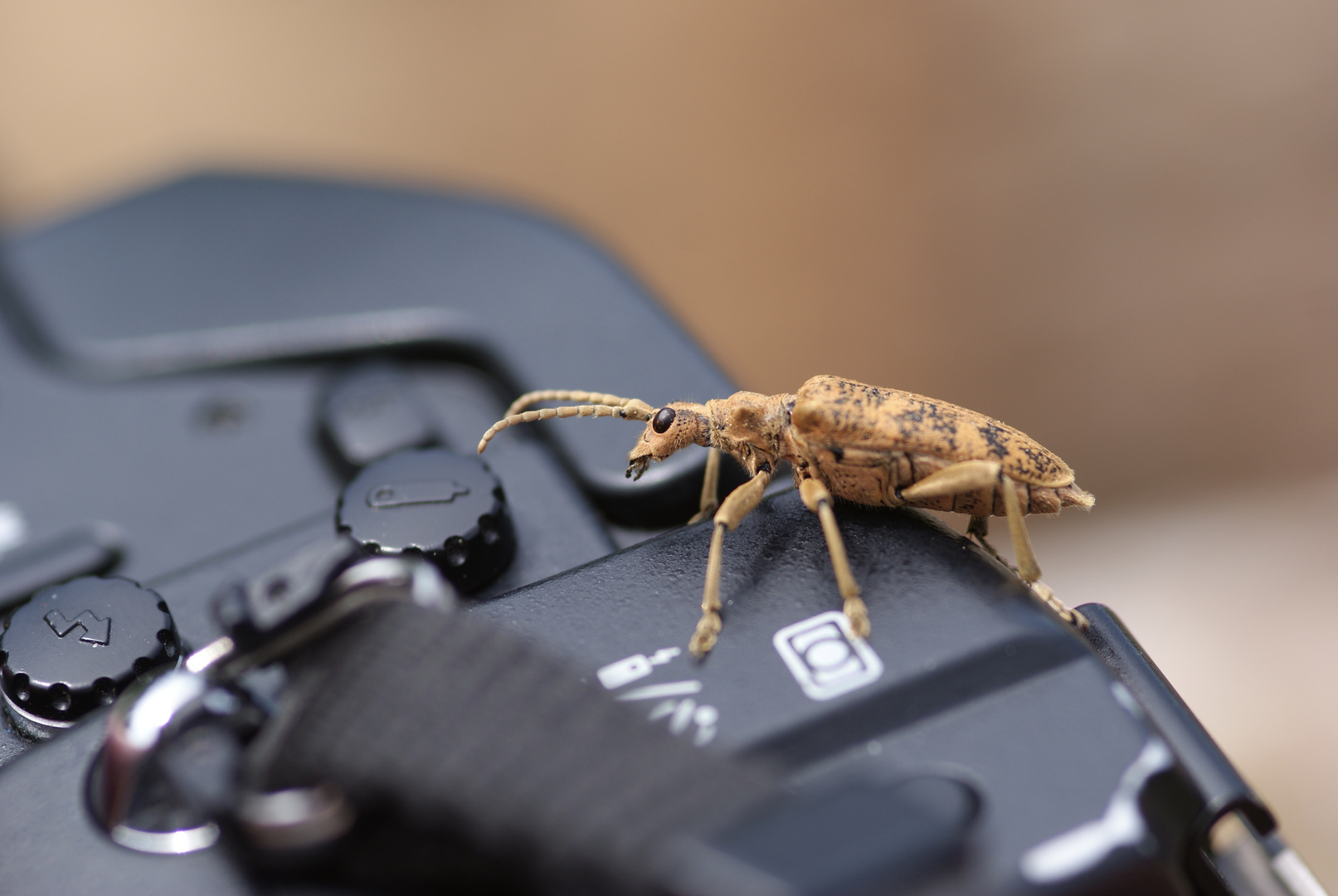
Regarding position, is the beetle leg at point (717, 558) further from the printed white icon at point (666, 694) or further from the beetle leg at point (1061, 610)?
the beetle leg at point (1061, 610)

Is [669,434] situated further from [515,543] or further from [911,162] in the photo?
[911,162]

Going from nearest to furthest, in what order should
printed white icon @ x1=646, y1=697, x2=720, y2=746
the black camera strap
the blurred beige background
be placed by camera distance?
1. the black camera strap
2. printed white icon @ x1=646, y1=697, x2=720, y2=746
3. the blurred beige background

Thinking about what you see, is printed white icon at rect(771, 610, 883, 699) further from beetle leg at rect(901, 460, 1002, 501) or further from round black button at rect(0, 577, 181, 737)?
round black button at rect(0, 577, 181, 737)

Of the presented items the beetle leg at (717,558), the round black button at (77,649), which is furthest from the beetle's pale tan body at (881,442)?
the round black button at (77,649)

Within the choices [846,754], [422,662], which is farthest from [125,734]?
[846,754]

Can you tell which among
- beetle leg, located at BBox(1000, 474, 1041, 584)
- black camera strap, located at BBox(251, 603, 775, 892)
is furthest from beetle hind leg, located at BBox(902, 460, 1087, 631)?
black camera strap, located at BBox(251, 603, 775, 892)

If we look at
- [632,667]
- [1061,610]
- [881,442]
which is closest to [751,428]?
[881,442]
